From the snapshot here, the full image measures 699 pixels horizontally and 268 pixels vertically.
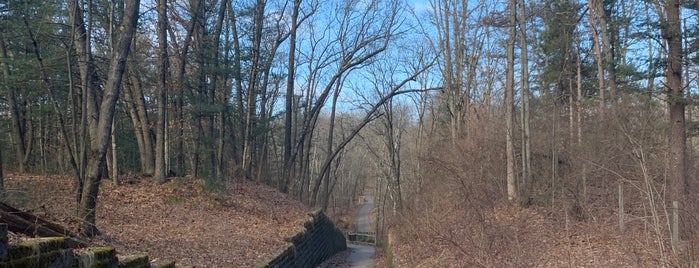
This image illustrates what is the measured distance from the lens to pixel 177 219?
1444cm

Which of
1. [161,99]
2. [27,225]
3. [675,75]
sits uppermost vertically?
[161,99]

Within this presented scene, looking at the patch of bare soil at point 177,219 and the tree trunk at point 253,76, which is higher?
the tree trunk at point 253,76

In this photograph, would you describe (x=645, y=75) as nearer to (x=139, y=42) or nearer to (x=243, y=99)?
(x=139, y=42)

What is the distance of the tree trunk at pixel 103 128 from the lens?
9.47 metres

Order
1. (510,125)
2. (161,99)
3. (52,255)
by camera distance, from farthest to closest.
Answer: (161,99), (510,125), (52,255)

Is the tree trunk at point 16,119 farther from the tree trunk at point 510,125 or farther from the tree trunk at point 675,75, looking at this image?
the tree trunk at point 675,75

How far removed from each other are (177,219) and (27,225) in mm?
8519

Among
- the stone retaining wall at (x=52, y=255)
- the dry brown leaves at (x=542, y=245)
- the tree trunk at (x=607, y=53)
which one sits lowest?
the dry brown leaves at (x=542, y=245)

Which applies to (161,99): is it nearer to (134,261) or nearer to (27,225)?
(134,261)

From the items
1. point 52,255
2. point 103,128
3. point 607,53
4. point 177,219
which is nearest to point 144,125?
point 177,219

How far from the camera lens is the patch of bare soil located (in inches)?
389

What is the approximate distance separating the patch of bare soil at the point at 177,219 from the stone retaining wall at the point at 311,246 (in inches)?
11.5

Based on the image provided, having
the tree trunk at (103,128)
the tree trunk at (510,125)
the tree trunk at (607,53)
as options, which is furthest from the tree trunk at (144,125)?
the tree trunk at (607,53)

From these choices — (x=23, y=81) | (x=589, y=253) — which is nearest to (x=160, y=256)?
(x=589, y=253)
